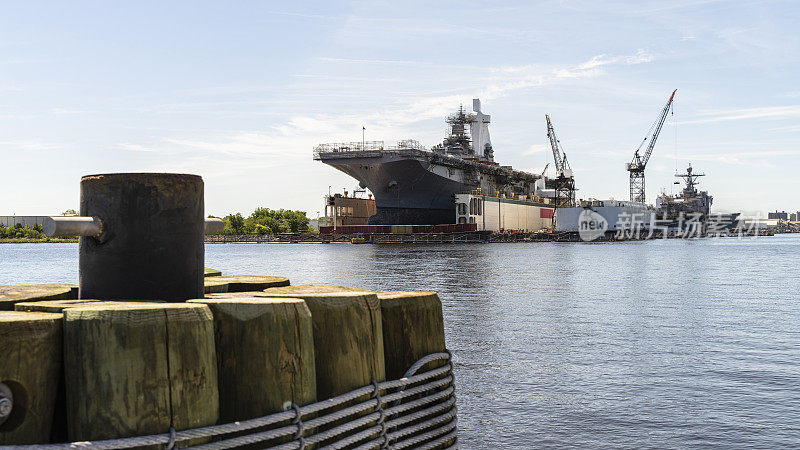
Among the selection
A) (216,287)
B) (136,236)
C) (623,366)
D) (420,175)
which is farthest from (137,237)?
(420,175)

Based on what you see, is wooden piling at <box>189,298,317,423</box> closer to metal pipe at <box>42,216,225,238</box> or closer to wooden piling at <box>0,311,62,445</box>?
wooden piling at <box>0,311,62,445</box>

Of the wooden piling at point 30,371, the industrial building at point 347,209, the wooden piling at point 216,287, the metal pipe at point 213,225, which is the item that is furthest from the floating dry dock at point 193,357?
the industrial building at point 347,209

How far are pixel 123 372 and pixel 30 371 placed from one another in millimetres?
467

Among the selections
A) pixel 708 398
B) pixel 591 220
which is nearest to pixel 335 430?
pixel 708 398

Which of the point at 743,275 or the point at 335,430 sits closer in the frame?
the point at 335,430

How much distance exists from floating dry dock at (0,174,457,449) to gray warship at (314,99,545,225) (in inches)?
3829

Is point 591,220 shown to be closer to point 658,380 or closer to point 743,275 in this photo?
point 743,275

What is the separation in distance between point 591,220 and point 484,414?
149438 mm

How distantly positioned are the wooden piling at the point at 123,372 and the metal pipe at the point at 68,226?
891 mm

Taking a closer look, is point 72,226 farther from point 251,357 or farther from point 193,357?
point 251,357

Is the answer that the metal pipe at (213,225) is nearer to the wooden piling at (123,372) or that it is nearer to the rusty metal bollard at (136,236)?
the rusty metal bollard at (136,236)

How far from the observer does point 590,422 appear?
A: 42.2ft

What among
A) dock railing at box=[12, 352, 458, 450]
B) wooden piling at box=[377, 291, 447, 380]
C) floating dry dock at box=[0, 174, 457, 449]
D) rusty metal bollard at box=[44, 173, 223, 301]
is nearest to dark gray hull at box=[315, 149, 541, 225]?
wooden piling at box=[377, 291, 447, 380]

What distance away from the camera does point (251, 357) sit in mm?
3957
